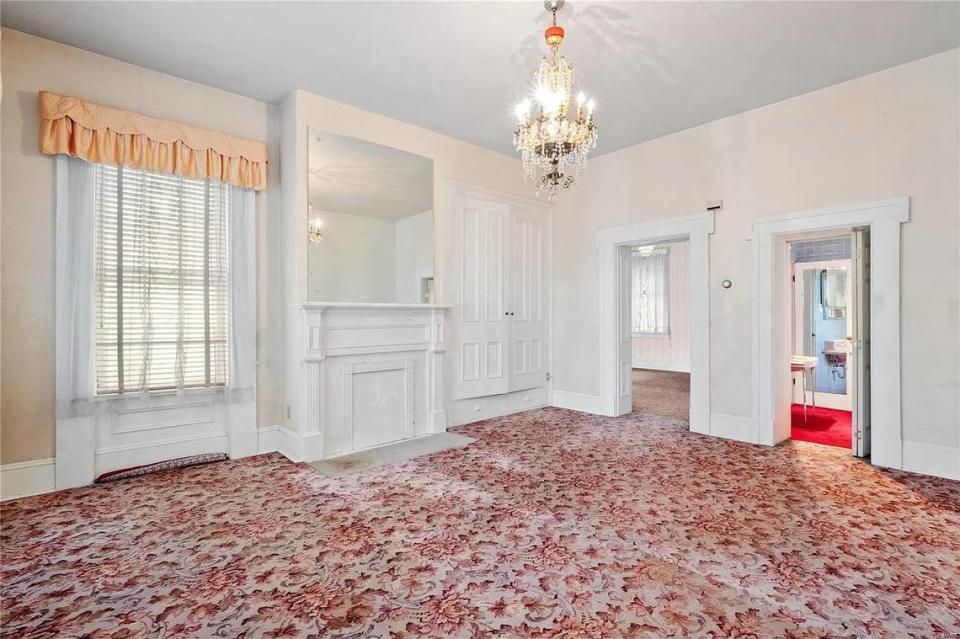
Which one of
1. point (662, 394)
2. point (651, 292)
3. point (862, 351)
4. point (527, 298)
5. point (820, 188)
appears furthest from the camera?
point (651, 292)

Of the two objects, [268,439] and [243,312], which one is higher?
[243,312]

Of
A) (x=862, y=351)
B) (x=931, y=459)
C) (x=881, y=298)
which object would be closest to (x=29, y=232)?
(x=881, y=298)

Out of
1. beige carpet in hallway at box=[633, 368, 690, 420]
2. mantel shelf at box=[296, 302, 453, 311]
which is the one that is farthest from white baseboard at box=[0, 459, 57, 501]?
beige carpet in hallway at box=[633, 368, 690, 420]

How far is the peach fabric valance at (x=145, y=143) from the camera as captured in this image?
10.8ft

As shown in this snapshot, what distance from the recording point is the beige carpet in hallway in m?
6.11

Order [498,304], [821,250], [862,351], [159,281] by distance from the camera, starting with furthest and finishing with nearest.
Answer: [821,250] → [498,304] → [862,351] → [159,281]

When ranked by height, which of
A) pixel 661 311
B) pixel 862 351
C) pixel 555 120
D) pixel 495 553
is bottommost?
pixel 495 553

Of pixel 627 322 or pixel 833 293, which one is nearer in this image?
pixel 627 322

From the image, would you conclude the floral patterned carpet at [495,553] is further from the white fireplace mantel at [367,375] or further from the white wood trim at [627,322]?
the white wood trim at [627,322]

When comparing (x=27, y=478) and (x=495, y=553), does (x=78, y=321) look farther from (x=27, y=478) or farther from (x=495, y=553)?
(x=495, y=553)

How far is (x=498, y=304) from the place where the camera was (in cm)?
562

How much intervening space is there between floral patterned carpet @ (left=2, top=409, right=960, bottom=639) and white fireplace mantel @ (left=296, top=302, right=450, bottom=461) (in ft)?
2.02

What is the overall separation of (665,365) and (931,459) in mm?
7175

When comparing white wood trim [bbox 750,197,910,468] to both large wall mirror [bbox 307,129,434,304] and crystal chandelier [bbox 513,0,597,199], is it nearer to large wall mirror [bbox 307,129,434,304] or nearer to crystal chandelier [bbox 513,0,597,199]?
crystal chandelier [bbox 513,0,597,199]
